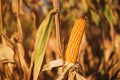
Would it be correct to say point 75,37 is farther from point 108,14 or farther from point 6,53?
point 108,14

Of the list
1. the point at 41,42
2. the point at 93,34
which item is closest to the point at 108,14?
the point at 93,34

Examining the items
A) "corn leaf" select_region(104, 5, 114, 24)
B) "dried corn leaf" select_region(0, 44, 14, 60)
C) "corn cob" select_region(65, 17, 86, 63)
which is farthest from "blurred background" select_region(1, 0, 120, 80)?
"corn cob" select_region(65, 17, 86, 63)

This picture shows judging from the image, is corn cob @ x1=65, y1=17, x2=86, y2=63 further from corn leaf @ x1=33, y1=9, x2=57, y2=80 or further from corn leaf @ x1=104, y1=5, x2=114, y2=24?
corn leaf @ x1=104, y1=5, x2=114, y2=24

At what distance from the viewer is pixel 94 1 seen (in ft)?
5.02

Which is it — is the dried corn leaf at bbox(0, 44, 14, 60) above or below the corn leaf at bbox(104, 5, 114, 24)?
below

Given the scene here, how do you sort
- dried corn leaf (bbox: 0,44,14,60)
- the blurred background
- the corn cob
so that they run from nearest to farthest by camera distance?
1. the corn cob
2. dried corn leaf (bbox: 0,44,14,60)
3. the blurred background

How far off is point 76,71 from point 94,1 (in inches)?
30.6

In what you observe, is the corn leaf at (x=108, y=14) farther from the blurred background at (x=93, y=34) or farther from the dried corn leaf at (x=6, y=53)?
the dried corn leaf at (x=6, y=53)

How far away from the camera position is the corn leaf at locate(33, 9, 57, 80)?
0.83m

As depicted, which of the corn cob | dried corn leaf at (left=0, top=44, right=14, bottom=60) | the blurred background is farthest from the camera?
the blurred background

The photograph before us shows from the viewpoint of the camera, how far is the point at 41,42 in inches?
32.8

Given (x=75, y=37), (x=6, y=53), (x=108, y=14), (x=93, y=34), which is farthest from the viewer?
(x=93, y=34)

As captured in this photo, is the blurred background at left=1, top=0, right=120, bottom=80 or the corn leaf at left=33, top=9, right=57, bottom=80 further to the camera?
the blurred background at left=1, top=0, right=120, bottom=80

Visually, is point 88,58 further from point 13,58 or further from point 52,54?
point 13,58
